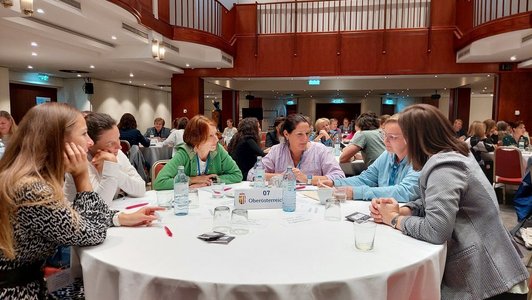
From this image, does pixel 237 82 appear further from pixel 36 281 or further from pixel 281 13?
pixel 36 281

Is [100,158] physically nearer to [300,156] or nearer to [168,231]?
[168,231]

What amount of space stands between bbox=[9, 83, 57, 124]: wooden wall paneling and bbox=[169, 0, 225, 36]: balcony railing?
6.25 metres

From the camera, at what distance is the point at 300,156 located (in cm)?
319

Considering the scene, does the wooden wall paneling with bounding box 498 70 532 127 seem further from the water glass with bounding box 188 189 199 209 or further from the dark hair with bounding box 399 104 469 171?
the water glass with bounding box 188 189 199 209

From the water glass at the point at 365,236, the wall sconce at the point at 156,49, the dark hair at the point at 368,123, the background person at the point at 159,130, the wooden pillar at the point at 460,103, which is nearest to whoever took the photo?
the water glass at the point at 365,236

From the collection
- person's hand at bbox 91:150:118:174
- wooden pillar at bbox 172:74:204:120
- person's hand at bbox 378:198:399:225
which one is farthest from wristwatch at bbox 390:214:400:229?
wooden pillar at bbox 172:74:204:120

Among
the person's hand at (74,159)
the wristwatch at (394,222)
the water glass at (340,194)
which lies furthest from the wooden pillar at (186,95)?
the wristwatch at (394,222)

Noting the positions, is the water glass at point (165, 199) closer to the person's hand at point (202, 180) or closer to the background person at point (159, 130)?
the person's hand at point (202, 180)

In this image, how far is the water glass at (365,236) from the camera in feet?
4.90

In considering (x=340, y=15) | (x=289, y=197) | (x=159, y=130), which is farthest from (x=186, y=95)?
(x=289, y=197)

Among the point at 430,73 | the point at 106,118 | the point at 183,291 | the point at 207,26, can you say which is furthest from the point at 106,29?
the point at 430,73

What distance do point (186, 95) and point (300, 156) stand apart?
9042mm

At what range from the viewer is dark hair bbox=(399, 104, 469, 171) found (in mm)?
1696

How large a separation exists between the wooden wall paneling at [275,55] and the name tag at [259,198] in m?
8.66
